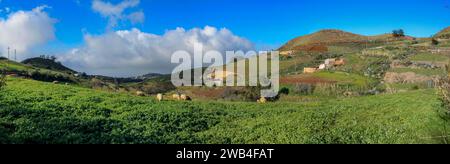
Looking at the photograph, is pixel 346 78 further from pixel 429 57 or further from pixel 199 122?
pixel 199 122

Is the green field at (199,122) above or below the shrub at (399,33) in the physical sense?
below

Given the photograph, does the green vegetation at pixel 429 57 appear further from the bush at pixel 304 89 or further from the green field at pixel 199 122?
the green field at pixel 199 122

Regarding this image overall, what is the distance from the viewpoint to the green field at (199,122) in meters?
20.2

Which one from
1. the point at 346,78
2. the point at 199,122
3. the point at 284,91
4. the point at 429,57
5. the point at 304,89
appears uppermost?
the point at 429,57

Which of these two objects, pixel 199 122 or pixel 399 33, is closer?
pixel 199 122

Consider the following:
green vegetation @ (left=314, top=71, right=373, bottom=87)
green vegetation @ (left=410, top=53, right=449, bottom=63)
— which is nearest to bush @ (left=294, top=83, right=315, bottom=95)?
green vegetation @ (left=314, top=71, right=373, bottom=87)

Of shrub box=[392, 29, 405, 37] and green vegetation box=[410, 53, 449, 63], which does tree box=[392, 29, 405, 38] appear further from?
green vegetation box=[410, 53, 449, 63]

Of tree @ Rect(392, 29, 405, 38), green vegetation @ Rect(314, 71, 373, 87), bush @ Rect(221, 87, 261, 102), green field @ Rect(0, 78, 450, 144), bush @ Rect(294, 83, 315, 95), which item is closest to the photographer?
green field @ Rect(0, 78, 450, 144)

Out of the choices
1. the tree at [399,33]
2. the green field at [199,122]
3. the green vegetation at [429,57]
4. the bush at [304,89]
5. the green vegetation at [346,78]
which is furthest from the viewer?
the tree at [399,33]

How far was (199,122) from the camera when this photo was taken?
25.0 m

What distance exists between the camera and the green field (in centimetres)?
2016

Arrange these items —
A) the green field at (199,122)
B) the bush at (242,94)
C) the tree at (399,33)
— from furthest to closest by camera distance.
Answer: the tree at (399,33) < the bush at (242,94) < the green field at (199,122)

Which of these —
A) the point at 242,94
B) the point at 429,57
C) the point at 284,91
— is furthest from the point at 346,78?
the point at 242,94

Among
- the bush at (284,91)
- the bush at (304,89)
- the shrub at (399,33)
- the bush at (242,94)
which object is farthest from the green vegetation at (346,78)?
the shrub at (399,33)
